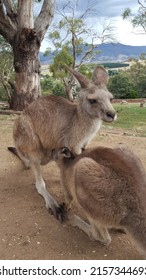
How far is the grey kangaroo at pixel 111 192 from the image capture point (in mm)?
2797

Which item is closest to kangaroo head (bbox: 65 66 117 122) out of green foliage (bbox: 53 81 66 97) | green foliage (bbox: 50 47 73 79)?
green foliage (bbox: 50 47 73 79)

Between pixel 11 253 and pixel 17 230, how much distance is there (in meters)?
0.38

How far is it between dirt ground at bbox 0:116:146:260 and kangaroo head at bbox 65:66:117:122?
44.2 inches

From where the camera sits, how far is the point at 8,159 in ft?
17.8

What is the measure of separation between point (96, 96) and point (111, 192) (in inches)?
50.7

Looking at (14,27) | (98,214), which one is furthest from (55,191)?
(14,27)

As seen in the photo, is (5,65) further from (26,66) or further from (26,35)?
(26,35)

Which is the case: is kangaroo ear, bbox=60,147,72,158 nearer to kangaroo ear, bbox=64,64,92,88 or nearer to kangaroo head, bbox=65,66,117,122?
kangaroo head, bbox=65,66,117,122

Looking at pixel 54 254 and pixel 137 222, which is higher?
pixel 137 222

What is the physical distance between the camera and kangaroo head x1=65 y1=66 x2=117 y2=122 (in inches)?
148

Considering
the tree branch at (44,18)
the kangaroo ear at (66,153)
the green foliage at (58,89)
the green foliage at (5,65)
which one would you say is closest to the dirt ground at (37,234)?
the kangaroo ear at (66,153)

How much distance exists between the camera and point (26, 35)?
10953mm

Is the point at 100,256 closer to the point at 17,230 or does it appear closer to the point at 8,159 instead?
the point at 17,230

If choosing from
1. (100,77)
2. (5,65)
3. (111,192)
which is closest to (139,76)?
(5,65)
